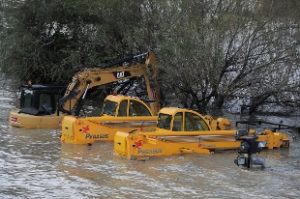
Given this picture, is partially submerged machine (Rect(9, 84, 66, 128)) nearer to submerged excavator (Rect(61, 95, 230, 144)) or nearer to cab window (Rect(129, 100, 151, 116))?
submerged excavator (Rect(61, 95, 230, 144))

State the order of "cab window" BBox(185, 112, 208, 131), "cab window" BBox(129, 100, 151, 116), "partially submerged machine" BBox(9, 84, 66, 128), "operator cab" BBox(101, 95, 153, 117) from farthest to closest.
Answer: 1. "partially submerged machine" BBox(9, 84, 66, 128)
2. "cab window" BBox(129, 100, 151, 116)
3. "operator cab" BBox(101, 95, 153, 117)
4. "cab window" BBox(185, 112, 208, 131)

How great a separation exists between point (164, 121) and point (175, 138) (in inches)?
28.5

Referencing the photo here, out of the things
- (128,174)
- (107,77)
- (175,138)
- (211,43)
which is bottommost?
(128,174)

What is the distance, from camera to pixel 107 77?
917 inches

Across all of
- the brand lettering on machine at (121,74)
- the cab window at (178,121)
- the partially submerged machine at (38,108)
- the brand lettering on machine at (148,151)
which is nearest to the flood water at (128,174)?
the brand lettering on machine at (148,151)

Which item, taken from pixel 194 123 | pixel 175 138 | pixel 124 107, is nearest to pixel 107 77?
pixel 124 107

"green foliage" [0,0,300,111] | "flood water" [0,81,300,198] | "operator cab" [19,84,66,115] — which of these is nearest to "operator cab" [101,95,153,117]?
"flood water" [0,81,300,198]

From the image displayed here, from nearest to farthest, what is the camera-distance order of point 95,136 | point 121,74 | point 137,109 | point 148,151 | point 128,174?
point 128,174, point 148,151, point 95,136, point 137,109, point 121,74

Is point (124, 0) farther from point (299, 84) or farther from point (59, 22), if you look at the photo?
point (299, 84)

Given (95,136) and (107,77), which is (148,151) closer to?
(95,136)

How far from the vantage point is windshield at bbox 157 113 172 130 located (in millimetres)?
17594

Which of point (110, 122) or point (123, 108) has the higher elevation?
point (123, 108)

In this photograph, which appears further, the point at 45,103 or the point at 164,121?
the point at 45,103

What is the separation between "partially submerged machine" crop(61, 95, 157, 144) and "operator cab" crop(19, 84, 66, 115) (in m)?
3.35
